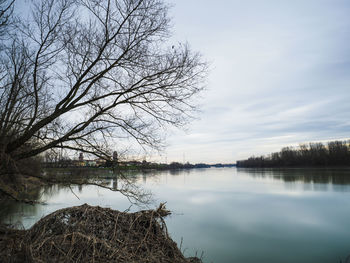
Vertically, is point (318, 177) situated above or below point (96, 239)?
below

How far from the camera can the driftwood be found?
3.46 m

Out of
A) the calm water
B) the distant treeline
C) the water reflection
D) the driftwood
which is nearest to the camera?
the driftwood

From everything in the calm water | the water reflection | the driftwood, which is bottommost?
the water reflection

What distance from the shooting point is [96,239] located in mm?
3678

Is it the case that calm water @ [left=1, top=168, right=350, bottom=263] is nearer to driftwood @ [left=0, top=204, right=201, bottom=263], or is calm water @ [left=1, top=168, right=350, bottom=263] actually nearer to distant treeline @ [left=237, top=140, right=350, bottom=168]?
driftwood @ [left=0, top=204, right=201, bottom=263]

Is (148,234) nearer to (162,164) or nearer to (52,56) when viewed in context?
(162,164)

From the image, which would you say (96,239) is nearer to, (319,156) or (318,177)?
(318,177)

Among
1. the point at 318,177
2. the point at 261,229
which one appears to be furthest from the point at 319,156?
the point at 261,229

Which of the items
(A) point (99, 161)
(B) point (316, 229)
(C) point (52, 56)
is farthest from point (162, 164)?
(B) point (316, 229)

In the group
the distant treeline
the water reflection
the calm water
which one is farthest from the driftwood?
the distant treeline

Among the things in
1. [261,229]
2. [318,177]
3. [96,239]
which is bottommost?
[318,177]

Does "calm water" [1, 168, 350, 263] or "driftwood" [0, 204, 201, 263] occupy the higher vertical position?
"driftwood" [0, 204, 201, 263]

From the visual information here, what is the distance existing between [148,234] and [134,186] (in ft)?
5.87

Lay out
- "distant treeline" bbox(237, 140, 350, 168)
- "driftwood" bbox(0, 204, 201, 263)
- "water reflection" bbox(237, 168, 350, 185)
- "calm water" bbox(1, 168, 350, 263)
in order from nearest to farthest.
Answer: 1. "driftwood" bbox(0, 204, 201, 263)
2. "calm water" bbox(1, 168, 350, 263)
3. "water reflection" bbox(237, 168, 350, 185)
4. "distant treeline" bbox(237, 140, 350, 168)
